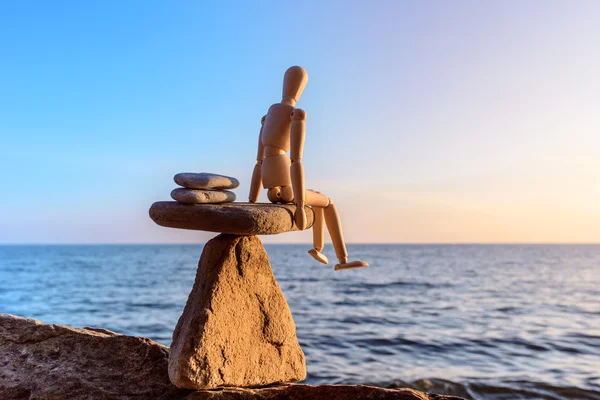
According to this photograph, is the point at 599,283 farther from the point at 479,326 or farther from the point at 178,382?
the point at 178,382

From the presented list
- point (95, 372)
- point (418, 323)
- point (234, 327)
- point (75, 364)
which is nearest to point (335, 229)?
point (234, 327)

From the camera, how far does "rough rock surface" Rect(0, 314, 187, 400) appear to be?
166 inches

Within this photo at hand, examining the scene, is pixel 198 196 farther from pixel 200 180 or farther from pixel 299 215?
pixel 299 215

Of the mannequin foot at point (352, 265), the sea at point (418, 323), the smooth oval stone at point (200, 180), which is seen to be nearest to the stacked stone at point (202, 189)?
the smooth oval stone at point (200, 180)

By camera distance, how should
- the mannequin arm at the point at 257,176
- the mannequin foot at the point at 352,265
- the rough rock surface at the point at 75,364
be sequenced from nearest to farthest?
the rough rock surface at the point at 75,364 → the mannequin foot at the point at 352,265 → the mannequin arm at the point at 257,176

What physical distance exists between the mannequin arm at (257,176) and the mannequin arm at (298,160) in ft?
1.66

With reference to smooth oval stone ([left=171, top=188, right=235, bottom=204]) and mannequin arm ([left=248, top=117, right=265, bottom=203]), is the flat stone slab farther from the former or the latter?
mannequin arm ([left=248, top=117, right=265, bottom=203])

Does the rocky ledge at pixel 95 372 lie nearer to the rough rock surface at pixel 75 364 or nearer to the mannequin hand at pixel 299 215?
the rough rock surface at pixel 75 364

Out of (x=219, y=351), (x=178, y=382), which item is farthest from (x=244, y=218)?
(x=178, y=382)

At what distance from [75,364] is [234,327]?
159 centimetres

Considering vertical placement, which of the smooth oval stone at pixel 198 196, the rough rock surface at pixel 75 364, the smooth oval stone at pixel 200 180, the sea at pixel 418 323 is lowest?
the sea at pixel 418 323

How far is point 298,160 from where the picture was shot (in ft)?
13.5

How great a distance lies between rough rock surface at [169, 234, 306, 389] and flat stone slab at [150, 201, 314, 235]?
435mm

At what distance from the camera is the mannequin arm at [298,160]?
4105 mm
